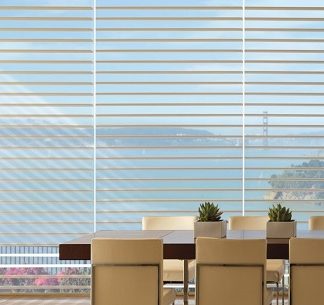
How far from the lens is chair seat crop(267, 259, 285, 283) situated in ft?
21.5

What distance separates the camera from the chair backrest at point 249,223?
711 centimetres

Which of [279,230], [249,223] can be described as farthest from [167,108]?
[279,230]

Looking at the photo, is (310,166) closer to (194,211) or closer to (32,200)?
(194,211)

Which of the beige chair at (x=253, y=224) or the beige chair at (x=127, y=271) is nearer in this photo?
the beige chair at (x=127, y=271)

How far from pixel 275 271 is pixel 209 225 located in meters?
0.87

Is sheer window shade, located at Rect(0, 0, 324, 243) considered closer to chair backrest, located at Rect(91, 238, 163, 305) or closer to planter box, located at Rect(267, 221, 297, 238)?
planter box, located at Rect(267, 221, 297, 238)

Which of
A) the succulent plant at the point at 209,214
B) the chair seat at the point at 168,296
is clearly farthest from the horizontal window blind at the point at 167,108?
the chair seat at the point at 168,296

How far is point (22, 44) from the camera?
335 inches

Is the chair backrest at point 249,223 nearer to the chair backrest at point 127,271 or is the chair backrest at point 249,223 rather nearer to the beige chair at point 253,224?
the beige chair at point 253,224

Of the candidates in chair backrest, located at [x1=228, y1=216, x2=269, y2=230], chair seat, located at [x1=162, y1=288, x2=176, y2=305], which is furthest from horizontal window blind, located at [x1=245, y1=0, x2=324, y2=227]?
chair seat, located at [x1=162, y1=288, x2=176, y2=305]

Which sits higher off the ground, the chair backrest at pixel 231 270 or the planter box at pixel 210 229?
the planter box at pixel 210 229

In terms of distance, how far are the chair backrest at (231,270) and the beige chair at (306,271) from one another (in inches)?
7.6

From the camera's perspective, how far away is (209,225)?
6004mm

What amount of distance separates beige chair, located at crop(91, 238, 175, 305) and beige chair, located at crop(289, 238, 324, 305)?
801 mm
